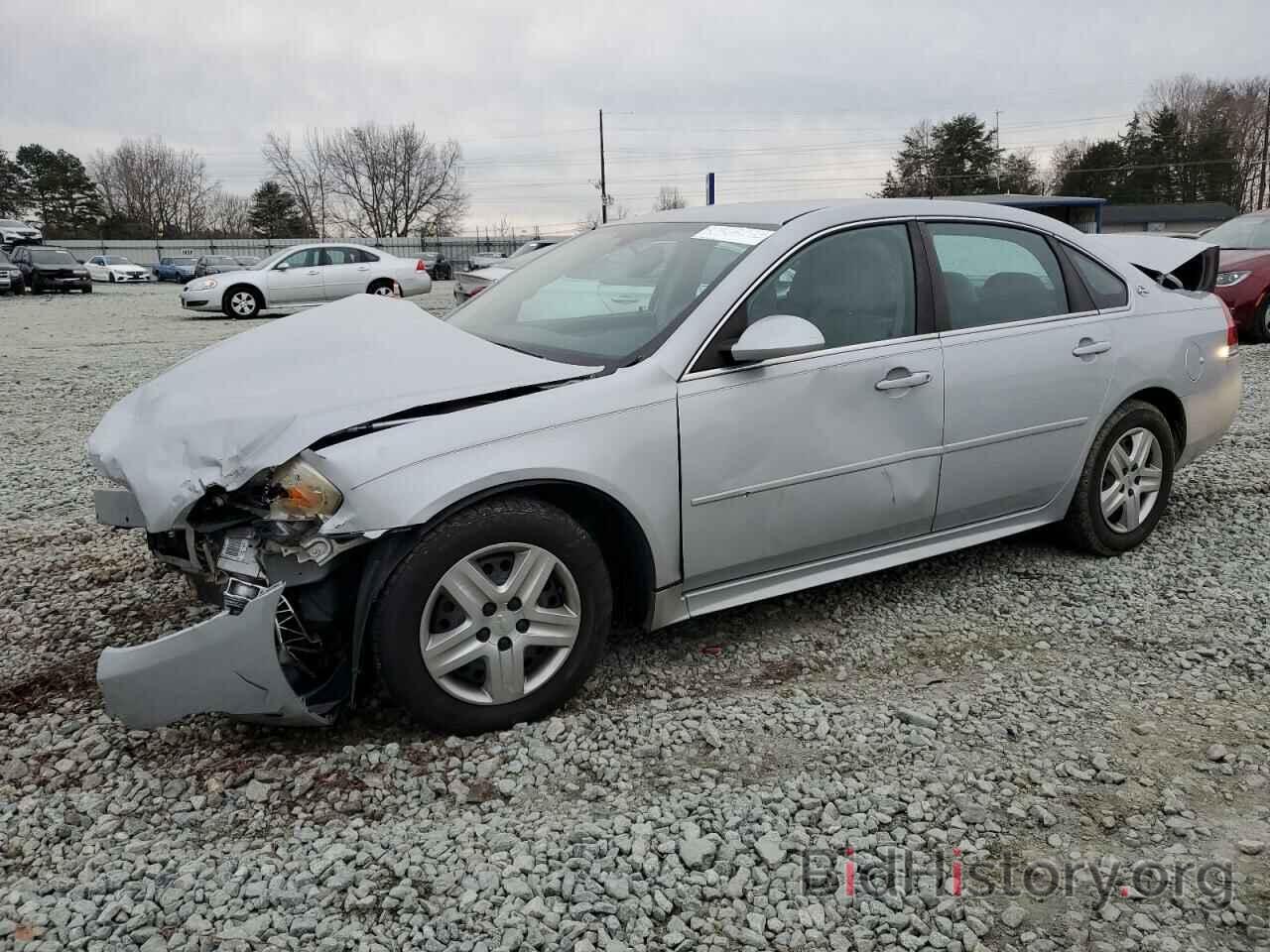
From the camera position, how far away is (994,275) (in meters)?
4.02

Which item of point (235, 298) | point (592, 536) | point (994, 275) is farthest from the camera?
point (235, 298)

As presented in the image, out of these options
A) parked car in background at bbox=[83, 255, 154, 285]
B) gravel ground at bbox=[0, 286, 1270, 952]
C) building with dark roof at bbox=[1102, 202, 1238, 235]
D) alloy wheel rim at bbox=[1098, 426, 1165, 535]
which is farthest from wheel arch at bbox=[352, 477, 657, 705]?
building with dark roof at bbox=[1102, 202, 1238, 235]

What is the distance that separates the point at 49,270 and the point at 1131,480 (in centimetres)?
3350

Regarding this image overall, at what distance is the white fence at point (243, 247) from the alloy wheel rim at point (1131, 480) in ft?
187

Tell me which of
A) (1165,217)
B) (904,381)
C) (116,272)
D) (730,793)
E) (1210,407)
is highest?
(1165,217)

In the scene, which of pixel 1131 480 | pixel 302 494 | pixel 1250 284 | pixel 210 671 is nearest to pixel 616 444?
pixel 302 494

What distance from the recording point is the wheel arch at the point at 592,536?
8.90 feet

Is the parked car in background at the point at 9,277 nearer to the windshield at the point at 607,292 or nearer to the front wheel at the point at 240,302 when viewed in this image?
the front wheel at the point at 240,302

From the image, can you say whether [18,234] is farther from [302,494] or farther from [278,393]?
[302,494]

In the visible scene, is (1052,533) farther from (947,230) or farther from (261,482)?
(261,482)

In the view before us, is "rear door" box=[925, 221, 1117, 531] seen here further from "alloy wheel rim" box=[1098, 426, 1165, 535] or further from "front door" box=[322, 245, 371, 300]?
"front door" box=[322, 245, 371, 300]

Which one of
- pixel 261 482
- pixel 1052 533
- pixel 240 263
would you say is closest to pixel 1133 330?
pixel 1052 533

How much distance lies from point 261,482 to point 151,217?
285 feet

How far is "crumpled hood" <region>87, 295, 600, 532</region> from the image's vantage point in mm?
2719
